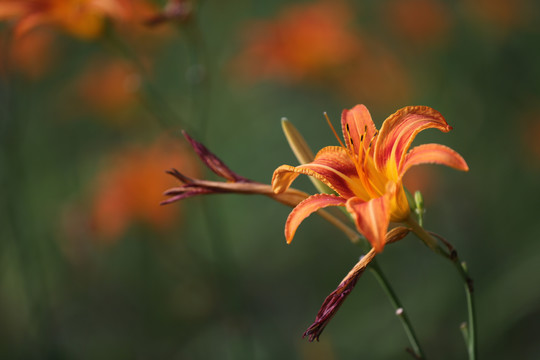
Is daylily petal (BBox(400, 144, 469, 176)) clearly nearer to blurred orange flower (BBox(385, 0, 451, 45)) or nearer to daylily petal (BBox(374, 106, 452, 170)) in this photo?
daylily petal (BBox(374, 106, 452, 170))

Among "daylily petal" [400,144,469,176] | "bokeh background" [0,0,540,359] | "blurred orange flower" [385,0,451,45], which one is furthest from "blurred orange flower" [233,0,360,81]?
"daylily petal" [400,144,469,176]

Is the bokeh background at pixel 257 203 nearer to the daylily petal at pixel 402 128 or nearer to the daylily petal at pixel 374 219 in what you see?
the daylily petal at pixel 402 128

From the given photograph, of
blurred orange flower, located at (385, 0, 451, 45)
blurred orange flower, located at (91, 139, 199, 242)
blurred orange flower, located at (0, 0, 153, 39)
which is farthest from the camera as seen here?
blurred orange flower, located at (385, 0, 451, 45)

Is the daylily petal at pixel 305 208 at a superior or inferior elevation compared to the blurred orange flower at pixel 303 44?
inferior

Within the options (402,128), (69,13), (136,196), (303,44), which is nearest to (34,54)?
(136,196)

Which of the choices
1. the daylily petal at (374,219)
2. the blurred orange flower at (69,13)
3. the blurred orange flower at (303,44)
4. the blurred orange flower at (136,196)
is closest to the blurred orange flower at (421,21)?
the blurred orange flower at (303,44)

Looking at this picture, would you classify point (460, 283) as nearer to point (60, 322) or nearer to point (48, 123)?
point (60, 322)

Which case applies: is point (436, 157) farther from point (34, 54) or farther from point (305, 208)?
point (34, 54)

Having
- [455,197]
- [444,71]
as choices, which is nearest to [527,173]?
[455,197]
